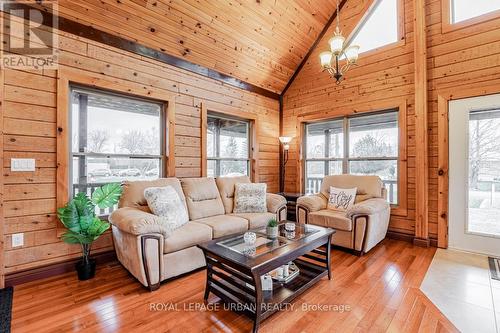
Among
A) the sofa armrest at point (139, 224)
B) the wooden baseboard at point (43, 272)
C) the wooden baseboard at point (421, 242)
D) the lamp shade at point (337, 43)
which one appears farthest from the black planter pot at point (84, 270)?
the wooden baseboard at point (421, 242)

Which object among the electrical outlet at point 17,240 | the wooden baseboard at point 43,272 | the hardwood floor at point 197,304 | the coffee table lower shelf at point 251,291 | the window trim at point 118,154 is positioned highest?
the window trim at point 118,154

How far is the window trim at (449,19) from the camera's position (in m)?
3.11

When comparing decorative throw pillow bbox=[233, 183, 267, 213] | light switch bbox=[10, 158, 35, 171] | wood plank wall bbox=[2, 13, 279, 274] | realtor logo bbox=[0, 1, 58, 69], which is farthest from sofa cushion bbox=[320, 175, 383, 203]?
realtor logo bbox=[0, 1, 58, 69]

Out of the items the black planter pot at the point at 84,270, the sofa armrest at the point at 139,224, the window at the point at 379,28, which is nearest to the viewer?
the sofa armrest at the point at 139,224

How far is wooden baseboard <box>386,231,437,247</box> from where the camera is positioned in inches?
136

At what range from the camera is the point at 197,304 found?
6.70 feet

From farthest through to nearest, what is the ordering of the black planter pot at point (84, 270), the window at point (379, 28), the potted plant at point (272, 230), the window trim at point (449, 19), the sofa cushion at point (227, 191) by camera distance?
the window at point (379, 28), the sofa cushion at point (227, 191), the window trim at point (449, 19), the black planter pot at point (84, 270), the potted plant at point (272, 230)

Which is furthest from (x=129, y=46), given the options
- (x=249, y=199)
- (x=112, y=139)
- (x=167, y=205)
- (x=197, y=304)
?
(x=197, y=304)

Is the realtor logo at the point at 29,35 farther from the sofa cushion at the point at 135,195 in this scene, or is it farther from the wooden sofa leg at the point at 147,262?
the wooden sofa leg at the point at 147,262

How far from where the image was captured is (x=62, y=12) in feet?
8.44

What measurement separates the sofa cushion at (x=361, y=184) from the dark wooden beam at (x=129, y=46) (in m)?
2.42

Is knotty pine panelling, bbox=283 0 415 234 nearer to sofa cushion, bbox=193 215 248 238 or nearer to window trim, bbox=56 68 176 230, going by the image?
sofa cushion, bbox=193 215 248 238

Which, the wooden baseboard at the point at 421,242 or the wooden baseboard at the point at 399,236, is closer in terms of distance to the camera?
the wooden baseboard at the point at 421,242

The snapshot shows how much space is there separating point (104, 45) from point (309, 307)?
11.7ft
